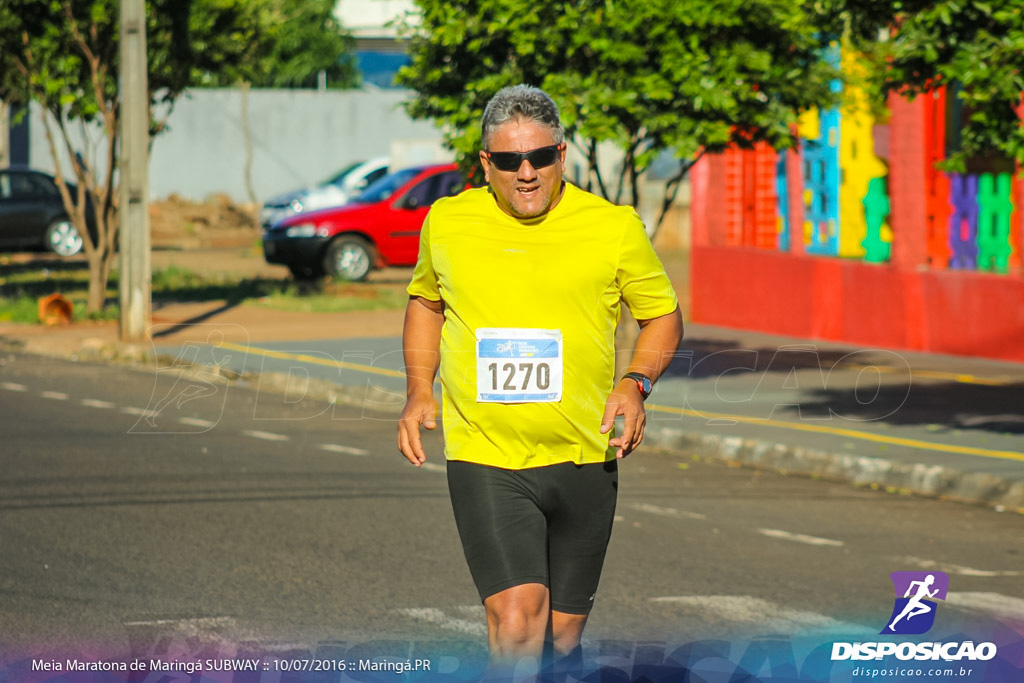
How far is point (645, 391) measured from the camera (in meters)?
4.08

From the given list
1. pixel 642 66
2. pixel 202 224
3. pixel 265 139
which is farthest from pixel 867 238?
pixel 265 139

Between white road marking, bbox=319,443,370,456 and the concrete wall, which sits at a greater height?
the concrete wall

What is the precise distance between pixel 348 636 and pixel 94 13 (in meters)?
13.4

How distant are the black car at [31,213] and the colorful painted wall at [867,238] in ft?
51.2

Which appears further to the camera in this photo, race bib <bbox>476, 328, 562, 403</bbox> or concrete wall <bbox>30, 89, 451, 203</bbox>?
concrete wall <bbox>30, 89, 451, 203</bbox>

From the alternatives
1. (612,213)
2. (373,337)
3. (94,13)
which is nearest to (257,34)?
(94,13)

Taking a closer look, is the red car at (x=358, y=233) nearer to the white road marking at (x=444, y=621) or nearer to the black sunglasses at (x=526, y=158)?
the white road marking at (x=444, y=621)

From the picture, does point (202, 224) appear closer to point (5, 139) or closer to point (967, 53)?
point (5, 139)

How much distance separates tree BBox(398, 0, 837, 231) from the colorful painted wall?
5.54 feet

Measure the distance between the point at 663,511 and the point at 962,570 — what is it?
1887 millimetres

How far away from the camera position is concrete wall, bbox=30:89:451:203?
4300cm

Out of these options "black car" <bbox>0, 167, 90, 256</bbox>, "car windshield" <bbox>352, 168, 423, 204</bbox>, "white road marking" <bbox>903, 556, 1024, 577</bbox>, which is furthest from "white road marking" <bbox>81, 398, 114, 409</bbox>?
"black car" <bbox>0, 167, 90, 256</bbox>

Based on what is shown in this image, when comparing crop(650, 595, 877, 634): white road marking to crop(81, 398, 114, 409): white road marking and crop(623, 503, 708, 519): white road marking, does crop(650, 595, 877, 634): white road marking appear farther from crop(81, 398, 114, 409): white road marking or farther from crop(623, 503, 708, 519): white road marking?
crop(81, 398, 114, 409): white road marking

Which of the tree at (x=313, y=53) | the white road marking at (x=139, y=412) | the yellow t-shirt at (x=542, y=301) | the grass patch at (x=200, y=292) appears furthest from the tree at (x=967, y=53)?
the tree at (x=313, y=53)
